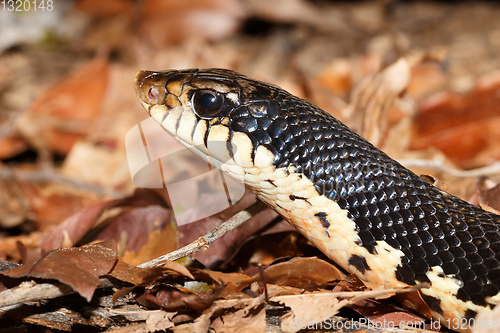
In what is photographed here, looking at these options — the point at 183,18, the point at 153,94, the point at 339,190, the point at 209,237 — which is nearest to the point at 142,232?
the point at 209,237

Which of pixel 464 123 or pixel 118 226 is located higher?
pixel 464 123

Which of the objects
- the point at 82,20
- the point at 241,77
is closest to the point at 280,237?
the point at 241,77

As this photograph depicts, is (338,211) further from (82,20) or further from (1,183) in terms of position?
(82,20)

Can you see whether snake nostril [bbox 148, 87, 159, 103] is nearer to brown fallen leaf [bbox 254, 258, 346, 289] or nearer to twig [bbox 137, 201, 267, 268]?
twig [bbox 137, 201, 267, 268]

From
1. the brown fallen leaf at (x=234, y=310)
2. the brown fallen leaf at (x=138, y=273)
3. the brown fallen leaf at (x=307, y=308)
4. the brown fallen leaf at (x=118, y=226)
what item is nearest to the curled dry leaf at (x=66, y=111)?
the brown fallen leaf at (x=118, y=226)

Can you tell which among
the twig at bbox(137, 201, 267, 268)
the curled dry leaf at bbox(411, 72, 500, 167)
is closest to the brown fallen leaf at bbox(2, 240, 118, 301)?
the twig at bbox(137, 201, 267, 268)

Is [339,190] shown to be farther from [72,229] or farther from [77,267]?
[72,229]

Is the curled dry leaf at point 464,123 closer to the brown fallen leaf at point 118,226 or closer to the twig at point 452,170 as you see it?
the twig at point 452,170
